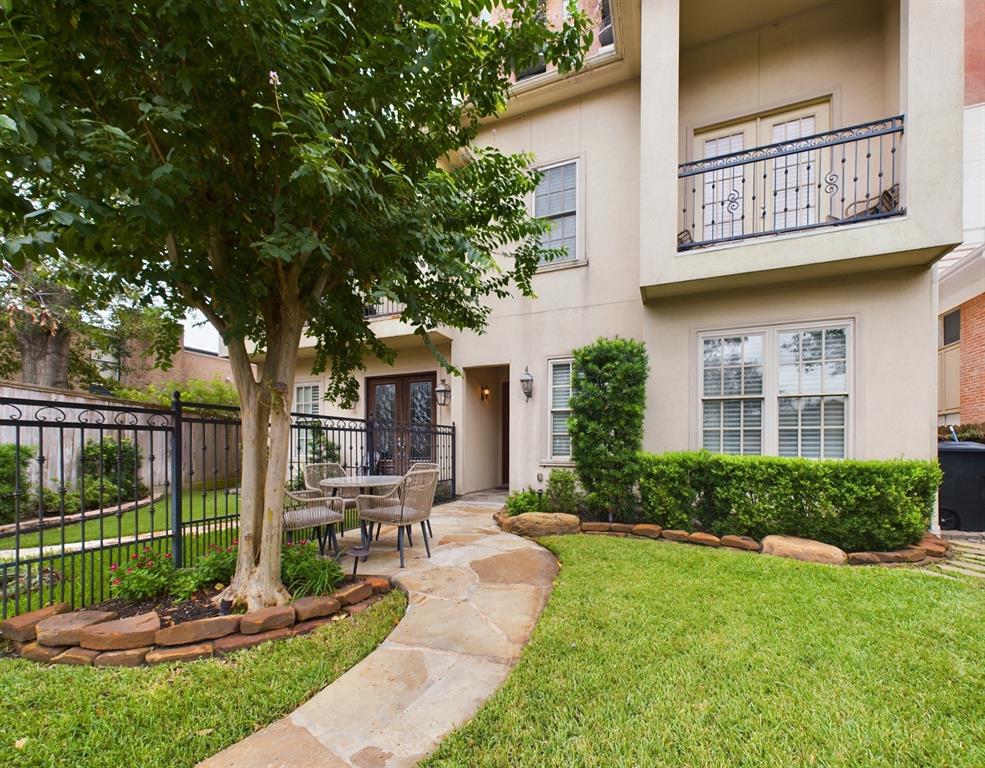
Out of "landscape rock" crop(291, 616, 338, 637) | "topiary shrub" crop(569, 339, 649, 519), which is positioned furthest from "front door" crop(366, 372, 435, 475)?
"landscape rock" crop(291, 616, 338, 637)

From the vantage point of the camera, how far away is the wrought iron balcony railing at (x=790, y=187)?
5.84 m

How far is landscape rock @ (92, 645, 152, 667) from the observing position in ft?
8.89

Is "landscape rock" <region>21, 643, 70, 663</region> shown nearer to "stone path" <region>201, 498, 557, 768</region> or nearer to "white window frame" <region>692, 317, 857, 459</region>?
"stone path" <region>201, 498, 557, 768</region>

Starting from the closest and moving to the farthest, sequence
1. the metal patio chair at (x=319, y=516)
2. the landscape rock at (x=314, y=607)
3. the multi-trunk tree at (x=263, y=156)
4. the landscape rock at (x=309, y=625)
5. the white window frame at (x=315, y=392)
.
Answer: the multi-trunk tree at (x=263, y=156)
the landscape rock at (x=309, y=625)
the landscape rock at (x=314, y=607)
the metal patio chair at (x=319, y=516)
the white window frame at (x=315, y=392)

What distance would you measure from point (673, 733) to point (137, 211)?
148 inches

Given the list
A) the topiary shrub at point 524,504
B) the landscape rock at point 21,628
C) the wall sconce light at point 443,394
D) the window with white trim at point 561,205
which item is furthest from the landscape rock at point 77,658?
the window with white trim at point 561,205

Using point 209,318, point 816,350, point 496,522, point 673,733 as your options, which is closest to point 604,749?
point 673,733

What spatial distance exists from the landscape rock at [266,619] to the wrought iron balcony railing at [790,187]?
6417mm

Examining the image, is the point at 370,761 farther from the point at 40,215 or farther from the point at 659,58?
the point at 659,58

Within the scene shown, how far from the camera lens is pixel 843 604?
350 cm

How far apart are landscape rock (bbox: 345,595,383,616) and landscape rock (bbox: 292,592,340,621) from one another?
0.12m

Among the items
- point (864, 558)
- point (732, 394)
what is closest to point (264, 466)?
point (732, 394)

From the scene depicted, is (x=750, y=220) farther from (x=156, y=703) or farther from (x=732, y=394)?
(x=156, y=703)

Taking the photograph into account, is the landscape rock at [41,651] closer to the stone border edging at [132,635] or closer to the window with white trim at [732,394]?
the stone border edging at [132,635]
